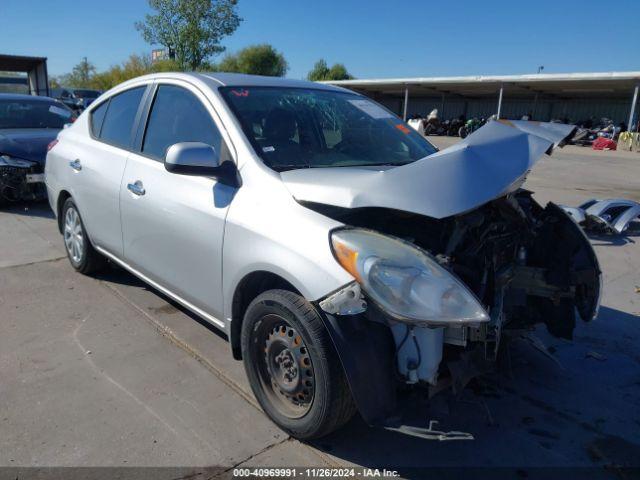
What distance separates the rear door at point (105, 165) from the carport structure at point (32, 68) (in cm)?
1566

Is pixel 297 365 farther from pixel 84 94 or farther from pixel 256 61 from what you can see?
pixel 256 61

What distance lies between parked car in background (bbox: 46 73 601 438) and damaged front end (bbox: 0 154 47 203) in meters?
4.34

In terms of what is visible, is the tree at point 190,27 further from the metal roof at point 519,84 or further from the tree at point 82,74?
the tree at point 82,74

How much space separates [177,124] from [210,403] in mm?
1803

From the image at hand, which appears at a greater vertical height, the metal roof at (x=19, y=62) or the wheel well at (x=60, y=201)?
the metal roof at (x=19, y=62)

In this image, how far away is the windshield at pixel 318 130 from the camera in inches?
119

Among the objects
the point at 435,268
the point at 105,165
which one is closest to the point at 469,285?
the point at 435,268

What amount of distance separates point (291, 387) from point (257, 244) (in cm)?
73

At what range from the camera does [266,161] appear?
2828 millimetres

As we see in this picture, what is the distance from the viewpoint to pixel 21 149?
7.43m

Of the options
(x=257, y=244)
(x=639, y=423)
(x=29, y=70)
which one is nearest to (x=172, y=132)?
(x=257, y=244)

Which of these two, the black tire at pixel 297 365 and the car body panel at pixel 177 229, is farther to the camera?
→ the car body panel at pixel 177 229

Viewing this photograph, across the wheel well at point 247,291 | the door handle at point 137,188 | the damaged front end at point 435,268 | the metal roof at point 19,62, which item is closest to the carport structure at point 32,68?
the metal roof at point 19,62

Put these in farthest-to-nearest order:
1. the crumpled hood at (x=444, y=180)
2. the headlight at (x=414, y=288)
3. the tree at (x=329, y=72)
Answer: the tree at (x=329, y=72) → the crumpled hood at (x=444, y=180) → the headlight at (x=414, y=288)
